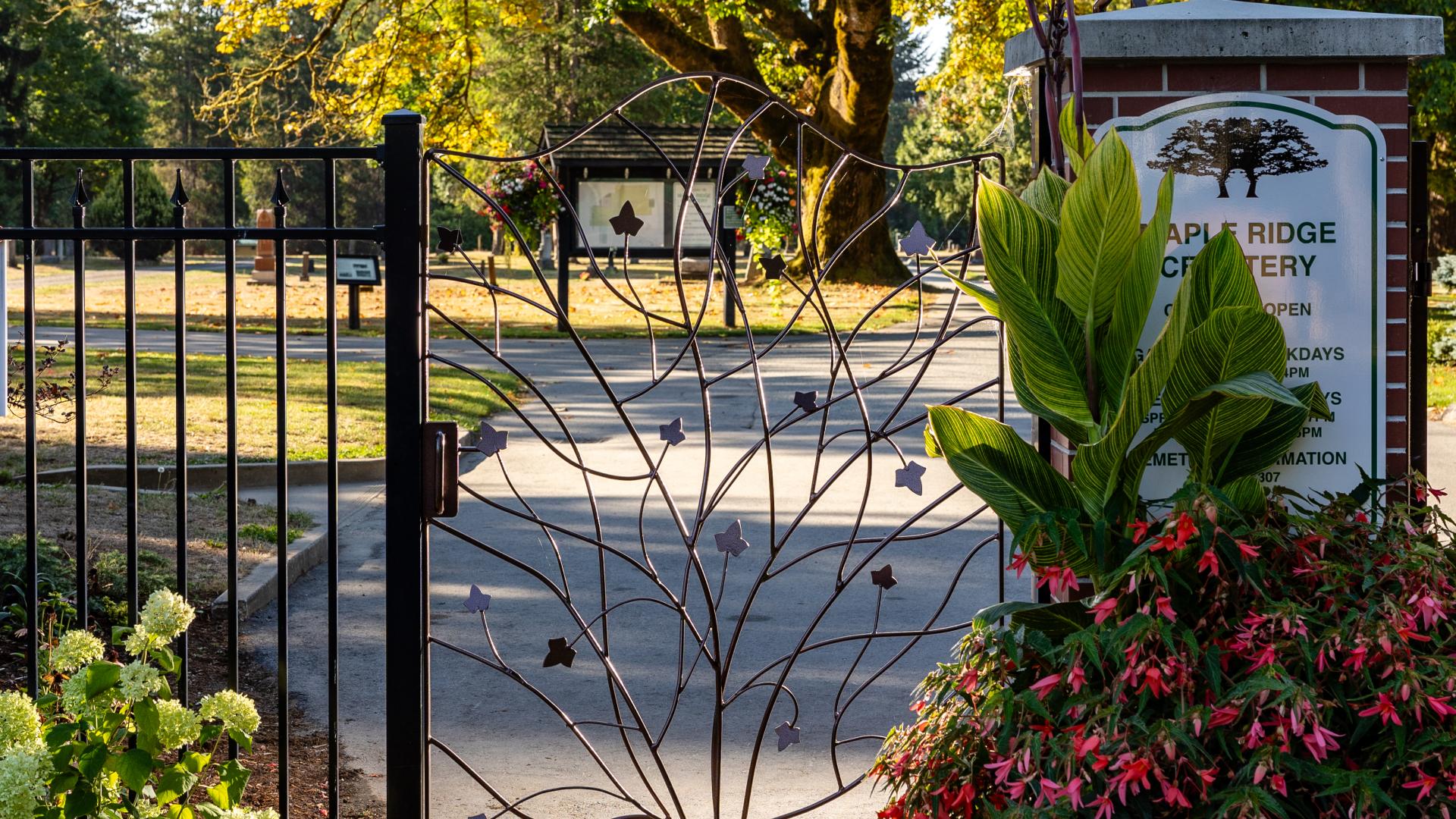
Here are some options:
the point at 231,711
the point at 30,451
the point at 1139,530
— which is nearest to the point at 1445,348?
the point at 1139,530

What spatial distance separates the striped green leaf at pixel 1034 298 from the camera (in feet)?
9.43

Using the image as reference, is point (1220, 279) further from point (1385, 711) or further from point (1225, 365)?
point (1385, 711)

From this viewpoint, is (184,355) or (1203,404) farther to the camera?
(184,355)

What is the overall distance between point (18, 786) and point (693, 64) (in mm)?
24155

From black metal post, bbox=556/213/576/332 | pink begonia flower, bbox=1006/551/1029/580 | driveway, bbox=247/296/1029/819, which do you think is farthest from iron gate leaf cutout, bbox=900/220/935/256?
black metal post, bbox=556/213/576/332

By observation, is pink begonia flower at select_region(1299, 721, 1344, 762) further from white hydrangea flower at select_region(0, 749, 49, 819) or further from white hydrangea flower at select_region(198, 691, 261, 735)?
white hydrangea flower at select_region(0, 749, 49, 819)

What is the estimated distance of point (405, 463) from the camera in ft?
Result: 11.2

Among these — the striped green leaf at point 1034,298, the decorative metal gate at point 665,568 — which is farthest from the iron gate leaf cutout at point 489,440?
the striped green leaf at point 1034,298

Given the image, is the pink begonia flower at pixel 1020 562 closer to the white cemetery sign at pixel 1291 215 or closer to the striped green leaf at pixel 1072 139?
the white cemetery sign at pixel 1291 215

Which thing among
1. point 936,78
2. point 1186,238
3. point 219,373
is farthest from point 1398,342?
point 936,78

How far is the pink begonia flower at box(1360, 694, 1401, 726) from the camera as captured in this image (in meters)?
2.37

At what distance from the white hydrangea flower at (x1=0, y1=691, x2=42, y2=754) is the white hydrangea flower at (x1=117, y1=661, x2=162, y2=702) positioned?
0.20 meters

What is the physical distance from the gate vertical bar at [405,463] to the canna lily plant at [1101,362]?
4.12 feet

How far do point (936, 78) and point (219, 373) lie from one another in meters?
19.6
